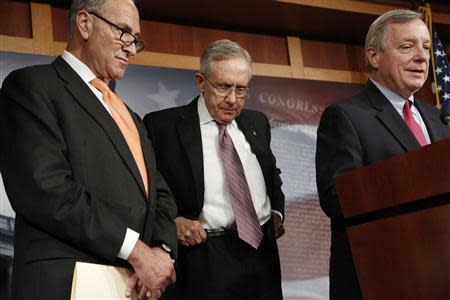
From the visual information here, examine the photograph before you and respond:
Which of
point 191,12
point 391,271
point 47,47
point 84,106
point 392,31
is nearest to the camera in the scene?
point 391,271

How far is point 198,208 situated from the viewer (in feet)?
9.21

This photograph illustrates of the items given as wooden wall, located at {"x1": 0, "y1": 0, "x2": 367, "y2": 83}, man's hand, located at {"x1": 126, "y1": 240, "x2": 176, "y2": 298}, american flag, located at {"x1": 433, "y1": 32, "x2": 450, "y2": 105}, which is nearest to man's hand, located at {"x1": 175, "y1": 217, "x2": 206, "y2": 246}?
man's hand, located at {"x1": 126, "y1": 240, "x2": 176, "y2": 298}

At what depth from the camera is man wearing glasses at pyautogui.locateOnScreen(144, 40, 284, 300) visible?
9.05 ft

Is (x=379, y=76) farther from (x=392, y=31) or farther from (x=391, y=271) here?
(x=391, y=271)

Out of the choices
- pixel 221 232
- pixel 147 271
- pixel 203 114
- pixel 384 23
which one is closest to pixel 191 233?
pixel 221 232

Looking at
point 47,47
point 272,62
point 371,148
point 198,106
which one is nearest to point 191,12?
point 272,62

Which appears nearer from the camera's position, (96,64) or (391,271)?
(391,271)

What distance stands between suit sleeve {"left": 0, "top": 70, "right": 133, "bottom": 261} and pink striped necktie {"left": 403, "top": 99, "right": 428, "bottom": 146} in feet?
3.51

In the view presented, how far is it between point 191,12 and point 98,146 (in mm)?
2229

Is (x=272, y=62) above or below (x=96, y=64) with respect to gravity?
above

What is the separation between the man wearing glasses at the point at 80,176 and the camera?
1.97m

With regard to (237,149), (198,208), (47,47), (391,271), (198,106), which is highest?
(47,47)

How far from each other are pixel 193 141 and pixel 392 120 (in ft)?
2.57

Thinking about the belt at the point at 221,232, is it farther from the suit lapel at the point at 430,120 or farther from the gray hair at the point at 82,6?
the gray hair at the point at 82,6
